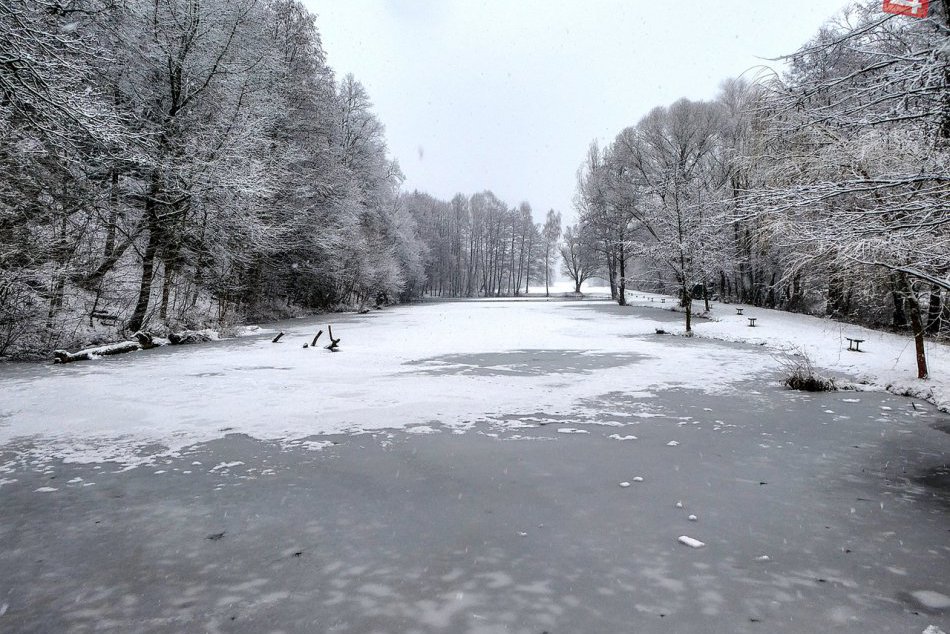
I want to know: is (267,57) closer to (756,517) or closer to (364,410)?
(364,410)

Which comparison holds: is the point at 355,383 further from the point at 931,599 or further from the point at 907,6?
the point at 907,6

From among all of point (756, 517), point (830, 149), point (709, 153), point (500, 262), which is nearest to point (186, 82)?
point (830, 149)

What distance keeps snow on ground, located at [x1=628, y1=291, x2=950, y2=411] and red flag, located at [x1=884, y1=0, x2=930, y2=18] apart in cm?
601

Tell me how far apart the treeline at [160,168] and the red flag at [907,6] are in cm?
754

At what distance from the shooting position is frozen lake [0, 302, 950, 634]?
2.73m

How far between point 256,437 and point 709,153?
32.9 m

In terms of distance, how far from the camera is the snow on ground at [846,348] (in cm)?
902

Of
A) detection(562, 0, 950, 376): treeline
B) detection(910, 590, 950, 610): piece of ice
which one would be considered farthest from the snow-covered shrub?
detection(910, 590, 950, 610): piece of ice

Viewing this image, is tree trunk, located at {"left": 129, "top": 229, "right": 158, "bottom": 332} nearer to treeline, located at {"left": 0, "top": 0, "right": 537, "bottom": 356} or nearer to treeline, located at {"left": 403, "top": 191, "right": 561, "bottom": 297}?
treeline, located at {"left": 0, "top": 0, "right": 537, "bottom": 356}

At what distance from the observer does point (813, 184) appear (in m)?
5.00

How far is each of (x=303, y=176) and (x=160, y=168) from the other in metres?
9.76

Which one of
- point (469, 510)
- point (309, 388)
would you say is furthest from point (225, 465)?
point (309, 388)

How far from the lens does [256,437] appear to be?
19.7ft

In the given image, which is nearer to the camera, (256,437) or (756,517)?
(756,517)
